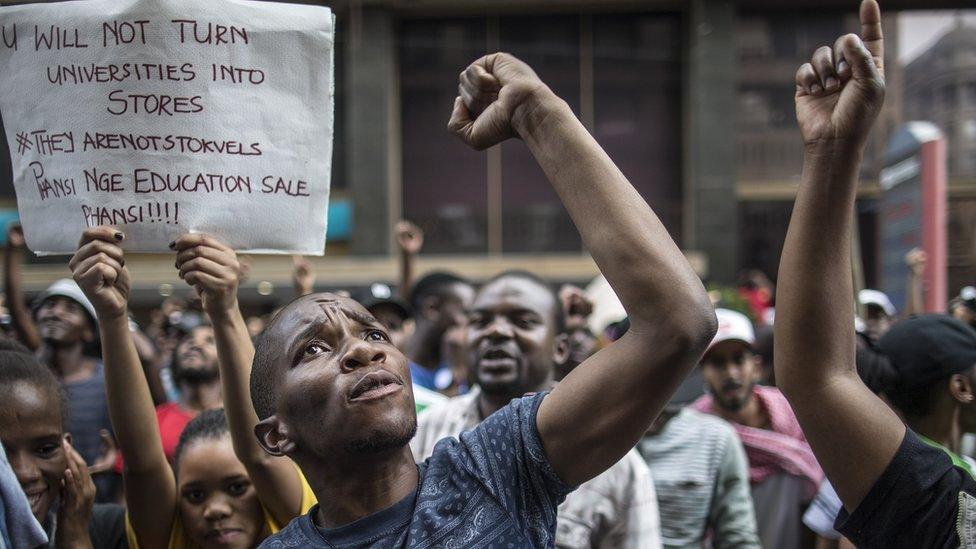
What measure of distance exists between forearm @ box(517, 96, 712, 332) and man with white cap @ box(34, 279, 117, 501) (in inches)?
119

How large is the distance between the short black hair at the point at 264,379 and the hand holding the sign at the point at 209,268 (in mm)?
245

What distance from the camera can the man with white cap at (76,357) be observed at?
4211mm

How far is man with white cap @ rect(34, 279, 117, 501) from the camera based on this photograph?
4.21 m

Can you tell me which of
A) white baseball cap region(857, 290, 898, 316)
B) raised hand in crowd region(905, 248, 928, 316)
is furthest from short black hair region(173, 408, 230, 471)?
white baseball cap region(857, 290, 898, 316)

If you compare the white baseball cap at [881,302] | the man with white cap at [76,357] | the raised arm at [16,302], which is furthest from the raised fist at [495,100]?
the white baseball cap at [881,302]

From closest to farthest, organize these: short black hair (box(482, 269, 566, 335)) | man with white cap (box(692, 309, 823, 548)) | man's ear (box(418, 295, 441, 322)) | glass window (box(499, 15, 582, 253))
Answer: short black hair (box(482, 269, 566, 335)) → man with white cap (box(692, 309, 823, 548)) → man's ear (box(418, 295, 441, 322)) → glass window (box(499, 15, 582, 253))

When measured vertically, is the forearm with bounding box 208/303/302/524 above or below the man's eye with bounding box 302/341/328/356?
below

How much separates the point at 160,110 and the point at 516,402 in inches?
43.1

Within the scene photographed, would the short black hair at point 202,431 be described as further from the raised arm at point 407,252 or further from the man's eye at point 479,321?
the raised arm at point 407,252

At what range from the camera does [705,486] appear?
343 cm

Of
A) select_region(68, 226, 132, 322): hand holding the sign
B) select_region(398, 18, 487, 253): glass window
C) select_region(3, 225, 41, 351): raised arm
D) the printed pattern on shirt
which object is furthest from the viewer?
select_region(398, 18, 487, 253): glass window

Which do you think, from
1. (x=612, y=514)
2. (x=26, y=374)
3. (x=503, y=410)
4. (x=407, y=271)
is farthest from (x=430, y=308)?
(x=503, y=410)

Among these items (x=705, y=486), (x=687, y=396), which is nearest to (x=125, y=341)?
(x=705, y=486)

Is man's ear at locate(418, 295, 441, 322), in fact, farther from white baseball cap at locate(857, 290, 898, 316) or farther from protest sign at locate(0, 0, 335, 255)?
protest sign at locate(0, 0, 335, 255)
